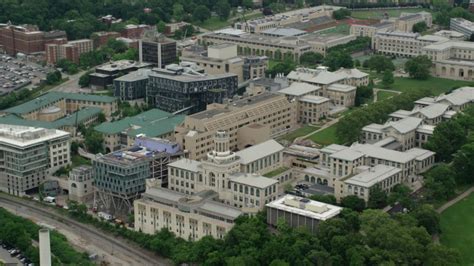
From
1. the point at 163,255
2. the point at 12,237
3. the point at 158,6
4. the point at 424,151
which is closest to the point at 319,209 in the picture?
the point at 163,255

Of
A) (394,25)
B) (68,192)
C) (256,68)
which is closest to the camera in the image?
(68,192)

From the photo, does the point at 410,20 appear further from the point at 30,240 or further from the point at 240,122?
the point at 30,240

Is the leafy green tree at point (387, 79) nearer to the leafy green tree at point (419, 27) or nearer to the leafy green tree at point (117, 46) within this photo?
the leafy green tree at point (419, 27)

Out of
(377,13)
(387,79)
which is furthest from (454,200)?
(377,13)

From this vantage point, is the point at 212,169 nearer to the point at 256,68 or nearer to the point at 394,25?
Result: the point at 256,68

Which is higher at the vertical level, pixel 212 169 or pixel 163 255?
pixel 212 169

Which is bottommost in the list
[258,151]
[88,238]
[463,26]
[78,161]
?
[88,238]

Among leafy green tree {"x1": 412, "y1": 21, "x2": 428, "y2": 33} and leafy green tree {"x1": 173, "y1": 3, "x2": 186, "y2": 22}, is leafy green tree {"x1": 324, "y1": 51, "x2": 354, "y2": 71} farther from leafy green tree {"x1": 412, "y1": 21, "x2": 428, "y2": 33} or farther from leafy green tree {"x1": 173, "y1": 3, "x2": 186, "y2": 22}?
leafy green tree {"x1": 173, "y1": 3, "x2": 186, "y2": 22}
